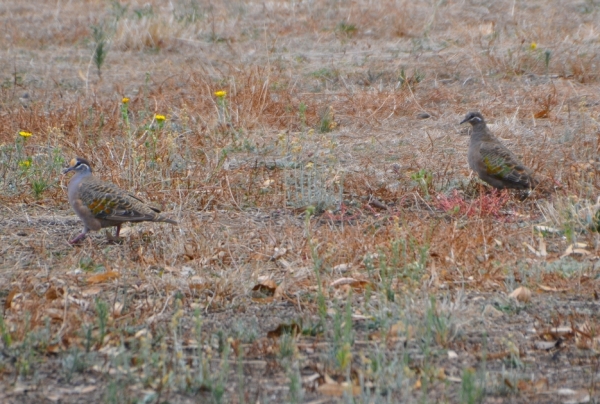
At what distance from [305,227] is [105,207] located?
5.10 feet

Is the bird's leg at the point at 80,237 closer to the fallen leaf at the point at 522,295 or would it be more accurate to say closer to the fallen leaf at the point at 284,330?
the fallen leaf at the point at 284,330

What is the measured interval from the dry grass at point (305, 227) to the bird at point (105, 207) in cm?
17

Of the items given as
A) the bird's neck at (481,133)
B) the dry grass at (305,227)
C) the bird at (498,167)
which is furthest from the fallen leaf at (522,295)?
the bird's neck at (481,133)

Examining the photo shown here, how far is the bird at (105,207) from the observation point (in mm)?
6398

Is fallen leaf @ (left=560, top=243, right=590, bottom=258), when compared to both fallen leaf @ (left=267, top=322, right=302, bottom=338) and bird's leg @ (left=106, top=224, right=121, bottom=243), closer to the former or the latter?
fallen leaf @ (left=267, top=322, right=302, bottom=338)

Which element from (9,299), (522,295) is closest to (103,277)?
(9,299)

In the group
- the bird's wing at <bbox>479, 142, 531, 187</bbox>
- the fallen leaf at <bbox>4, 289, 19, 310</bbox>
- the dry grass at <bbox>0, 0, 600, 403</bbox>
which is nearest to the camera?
the dry grass at <bbox>0, 0, 600, 403</bbox>

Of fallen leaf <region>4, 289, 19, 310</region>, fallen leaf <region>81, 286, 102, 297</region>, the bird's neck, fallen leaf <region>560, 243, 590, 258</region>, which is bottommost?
fallen leaf <region>81, 286, 102, 297</region>

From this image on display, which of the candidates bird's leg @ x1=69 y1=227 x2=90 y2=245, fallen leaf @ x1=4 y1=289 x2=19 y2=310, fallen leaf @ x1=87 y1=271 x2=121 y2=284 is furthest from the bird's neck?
fallen leaf @ x1=4 y1=289 x2=19 y2=310

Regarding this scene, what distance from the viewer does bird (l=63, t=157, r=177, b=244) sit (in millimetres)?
6398

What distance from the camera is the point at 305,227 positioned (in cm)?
581

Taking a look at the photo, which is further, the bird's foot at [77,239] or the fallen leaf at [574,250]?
the bird's foot at [77,239]

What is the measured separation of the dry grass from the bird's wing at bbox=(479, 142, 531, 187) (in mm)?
187

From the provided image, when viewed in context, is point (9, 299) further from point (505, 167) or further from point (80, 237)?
point (505, 167)
